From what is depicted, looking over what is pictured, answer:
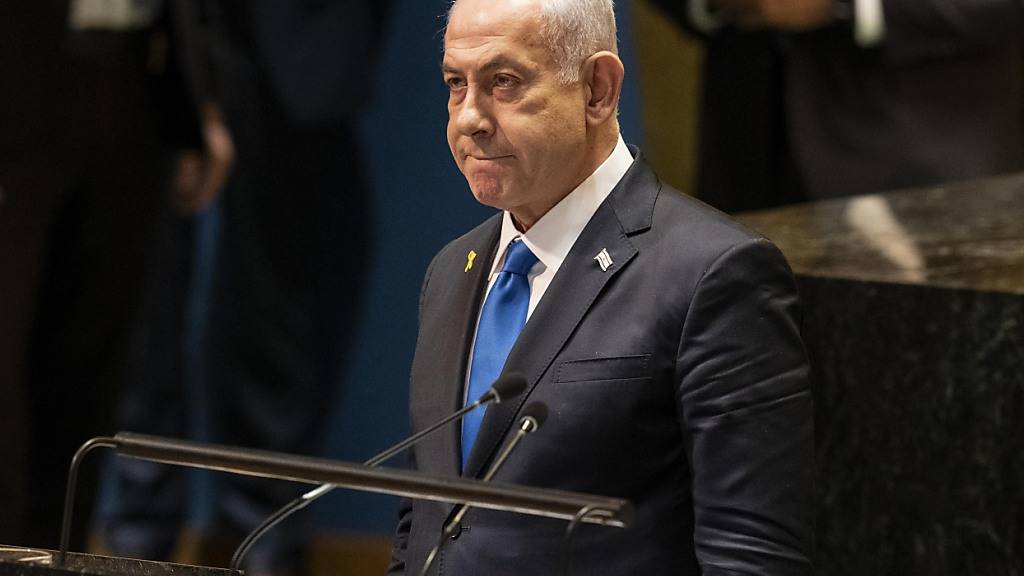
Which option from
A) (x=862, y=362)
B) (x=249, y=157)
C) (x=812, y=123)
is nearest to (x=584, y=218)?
(x=862, y=362)

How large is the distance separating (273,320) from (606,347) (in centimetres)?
347

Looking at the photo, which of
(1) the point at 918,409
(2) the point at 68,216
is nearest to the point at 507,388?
(1) the point at 918,409

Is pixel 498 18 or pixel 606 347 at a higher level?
pixel 498 18

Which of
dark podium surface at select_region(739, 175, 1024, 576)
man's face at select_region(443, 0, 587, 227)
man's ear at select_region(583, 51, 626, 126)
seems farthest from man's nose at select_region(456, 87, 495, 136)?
dark podium surface at select_region(739, 175, 1024, 576)

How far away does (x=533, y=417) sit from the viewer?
2146mm

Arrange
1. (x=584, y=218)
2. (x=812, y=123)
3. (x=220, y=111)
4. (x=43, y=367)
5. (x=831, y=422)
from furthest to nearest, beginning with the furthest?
(x=220, y=111)
(x=43, y=367)
(x=812, y=123)
(x=831, y=422)
(x=584, y=218)

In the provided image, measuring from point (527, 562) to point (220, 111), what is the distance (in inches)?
132

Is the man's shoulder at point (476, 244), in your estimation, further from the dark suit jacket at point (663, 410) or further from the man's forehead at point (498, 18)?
the man's forehead at point (498, 18)

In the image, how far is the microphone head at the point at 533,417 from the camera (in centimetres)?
213

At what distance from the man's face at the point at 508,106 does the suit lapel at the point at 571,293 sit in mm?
81

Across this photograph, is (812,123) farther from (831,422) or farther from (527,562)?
Answer: (527,562)

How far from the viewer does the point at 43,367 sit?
4.93 metres

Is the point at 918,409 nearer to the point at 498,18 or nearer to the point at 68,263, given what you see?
the point at 498,18

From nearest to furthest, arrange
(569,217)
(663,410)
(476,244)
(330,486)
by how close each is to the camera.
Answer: (330,486), (663,410), (569,217), (476,244)
